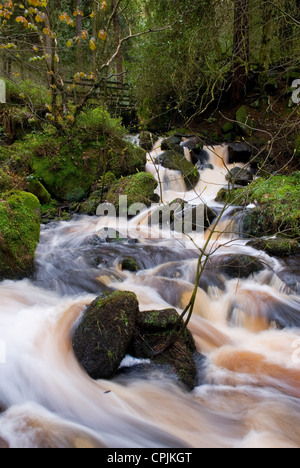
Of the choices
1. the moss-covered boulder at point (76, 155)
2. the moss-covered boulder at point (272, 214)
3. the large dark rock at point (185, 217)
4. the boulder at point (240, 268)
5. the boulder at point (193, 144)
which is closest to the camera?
the boulder at point (240, 268)

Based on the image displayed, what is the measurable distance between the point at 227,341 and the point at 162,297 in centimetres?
114

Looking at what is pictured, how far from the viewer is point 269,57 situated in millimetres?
13148

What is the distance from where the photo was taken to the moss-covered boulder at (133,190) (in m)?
7.88

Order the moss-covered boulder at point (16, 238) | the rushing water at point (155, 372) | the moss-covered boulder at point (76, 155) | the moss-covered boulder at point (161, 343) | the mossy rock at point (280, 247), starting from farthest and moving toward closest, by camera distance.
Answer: the moss-covered boulder at point (76, 155) → the mossy rock at point (280, 247) → the moss-covered boulder at point (16, 238) → the moss-covered boulder at point (161, 343) → the rushing water at point (155, 372)

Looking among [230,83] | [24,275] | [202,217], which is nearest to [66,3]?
[230,83]

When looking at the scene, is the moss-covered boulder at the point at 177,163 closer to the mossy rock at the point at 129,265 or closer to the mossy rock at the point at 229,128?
the mossy rock at the point at 229,128

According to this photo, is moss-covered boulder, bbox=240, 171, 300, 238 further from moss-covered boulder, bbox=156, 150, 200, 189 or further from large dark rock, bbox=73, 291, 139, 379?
large dark rock, bbox=73, 291, 139, 379

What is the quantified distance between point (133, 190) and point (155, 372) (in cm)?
543

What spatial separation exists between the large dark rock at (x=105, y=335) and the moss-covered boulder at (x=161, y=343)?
0.12m

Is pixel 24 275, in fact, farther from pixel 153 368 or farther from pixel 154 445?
pixel 154 445

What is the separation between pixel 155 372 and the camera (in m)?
3.07

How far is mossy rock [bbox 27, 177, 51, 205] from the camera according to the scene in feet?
25.5

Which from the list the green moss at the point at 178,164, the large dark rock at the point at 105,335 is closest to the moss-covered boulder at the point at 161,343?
the large dark rock at the point at 105,335

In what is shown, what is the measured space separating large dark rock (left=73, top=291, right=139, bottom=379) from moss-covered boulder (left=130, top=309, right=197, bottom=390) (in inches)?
4.8
